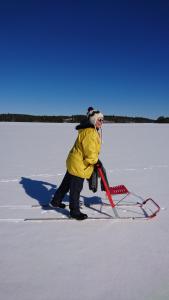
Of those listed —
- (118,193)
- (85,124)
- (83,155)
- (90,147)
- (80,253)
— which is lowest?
(80,253)

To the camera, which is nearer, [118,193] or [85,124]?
[85,124]

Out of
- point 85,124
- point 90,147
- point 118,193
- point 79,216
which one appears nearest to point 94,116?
point 85,124

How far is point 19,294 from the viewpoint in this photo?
2404mm

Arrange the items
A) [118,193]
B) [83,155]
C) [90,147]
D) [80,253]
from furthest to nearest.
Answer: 1. [118,193]
2. [83,155]
3. [90,147]
4. [80,253]

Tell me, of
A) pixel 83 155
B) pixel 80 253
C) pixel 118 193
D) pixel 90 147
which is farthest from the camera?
pixel 118 193

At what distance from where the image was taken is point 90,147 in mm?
3736

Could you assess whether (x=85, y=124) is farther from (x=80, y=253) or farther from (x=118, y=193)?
(x=80, y=253)

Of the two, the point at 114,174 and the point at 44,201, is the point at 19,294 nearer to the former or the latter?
the point at 44,201

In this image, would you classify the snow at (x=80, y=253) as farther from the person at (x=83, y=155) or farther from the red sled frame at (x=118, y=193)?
the person at (x=83, y=155)

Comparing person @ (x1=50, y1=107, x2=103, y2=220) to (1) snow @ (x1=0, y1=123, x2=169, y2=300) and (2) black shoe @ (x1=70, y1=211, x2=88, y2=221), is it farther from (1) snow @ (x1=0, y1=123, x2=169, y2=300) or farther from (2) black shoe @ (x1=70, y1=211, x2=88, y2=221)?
(1) snow @ (x1=0, y1=123, x2=169, y2=300)

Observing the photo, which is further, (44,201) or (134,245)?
(44,201)

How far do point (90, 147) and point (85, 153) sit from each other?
0.11 metres

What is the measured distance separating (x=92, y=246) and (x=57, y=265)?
517mm

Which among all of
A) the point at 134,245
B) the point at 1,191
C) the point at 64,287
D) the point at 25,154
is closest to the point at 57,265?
the point at 64,287
